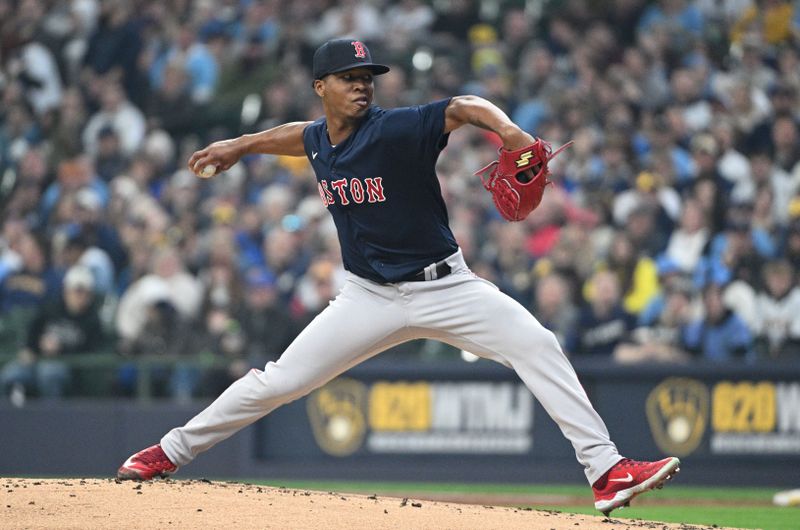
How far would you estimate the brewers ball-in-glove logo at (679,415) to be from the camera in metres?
11.1

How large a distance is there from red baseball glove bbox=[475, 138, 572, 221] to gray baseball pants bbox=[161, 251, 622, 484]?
46 cm

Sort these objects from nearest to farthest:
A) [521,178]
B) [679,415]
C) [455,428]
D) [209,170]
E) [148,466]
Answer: [521,178] → [148,466] → [209,170] → [679,415] → [455,428]

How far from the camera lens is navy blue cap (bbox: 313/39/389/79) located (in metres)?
5.80

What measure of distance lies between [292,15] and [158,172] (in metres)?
2.81

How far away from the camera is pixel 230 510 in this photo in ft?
18.8

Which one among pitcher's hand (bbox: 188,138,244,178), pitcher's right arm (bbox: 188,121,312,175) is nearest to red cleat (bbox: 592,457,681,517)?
pitcher's right arm (bbox: 188,121,312,175)

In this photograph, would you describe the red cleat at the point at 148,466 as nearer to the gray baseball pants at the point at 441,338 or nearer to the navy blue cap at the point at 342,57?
the gray baseball pants at the point at 441,338

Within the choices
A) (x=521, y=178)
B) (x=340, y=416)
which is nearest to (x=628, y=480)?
(x=521, y=178)

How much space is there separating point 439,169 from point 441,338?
7.59 m

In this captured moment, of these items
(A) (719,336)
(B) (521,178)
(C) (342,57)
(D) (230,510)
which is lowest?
(D) (230,510)

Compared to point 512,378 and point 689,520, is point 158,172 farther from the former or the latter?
point 689,520

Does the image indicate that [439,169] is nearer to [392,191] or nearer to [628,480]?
[392,191]

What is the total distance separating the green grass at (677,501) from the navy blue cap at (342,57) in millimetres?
3372

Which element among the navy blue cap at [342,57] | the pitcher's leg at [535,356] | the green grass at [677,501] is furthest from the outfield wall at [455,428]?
the navy blue cap at [342,57]
